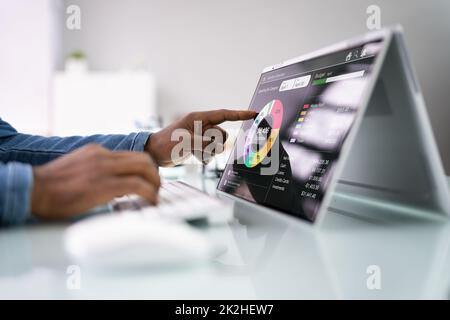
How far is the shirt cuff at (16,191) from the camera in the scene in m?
0.50

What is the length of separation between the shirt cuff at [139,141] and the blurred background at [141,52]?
284 cm

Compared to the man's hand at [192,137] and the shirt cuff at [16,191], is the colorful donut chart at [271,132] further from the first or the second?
the shirt cuff at [16,191]

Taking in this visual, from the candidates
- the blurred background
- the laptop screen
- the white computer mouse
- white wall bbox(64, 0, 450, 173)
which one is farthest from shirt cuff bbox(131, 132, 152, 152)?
white wall bbox(64, 0, 450, 173)

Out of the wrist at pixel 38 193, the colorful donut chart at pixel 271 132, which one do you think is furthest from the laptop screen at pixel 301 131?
the wrist at pixel 38 193

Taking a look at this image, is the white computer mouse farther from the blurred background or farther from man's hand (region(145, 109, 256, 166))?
the blurred background

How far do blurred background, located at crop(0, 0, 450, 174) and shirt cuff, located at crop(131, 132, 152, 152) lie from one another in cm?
284

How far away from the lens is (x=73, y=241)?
38 centimetres

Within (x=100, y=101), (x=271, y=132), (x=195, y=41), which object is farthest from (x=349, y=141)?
(x=195, y=41)

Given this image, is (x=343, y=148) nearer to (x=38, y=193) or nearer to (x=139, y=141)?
(x=38, y=193)

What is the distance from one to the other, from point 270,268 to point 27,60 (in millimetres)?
4102
